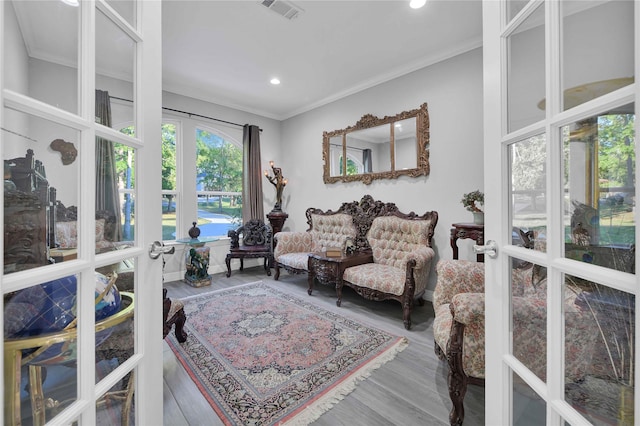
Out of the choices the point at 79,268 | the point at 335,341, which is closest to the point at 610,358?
the point at 79,268

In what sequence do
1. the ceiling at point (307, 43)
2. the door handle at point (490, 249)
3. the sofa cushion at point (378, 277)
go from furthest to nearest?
the sofa cushion at point (378, 277)
the ceiling at point (307, 43)
the door handle at point (490, 249)

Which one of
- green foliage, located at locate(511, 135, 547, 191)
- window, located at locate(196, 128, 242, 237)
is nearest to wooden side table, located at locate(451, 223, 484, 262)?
green foliage, located at locate(511, 135, 547, 191)

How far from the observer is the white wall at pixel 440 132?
281 cm

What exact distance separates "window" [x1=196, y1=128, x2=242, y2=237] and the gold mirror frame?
5.43 ft

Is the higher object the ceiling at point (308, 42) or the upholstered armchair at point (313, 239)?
the ceiling at point (308, 42)

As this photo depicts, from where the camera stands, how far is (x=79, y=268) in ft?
2.19

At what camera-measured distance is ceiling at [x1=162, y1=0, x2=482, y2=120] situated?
7.67 ft

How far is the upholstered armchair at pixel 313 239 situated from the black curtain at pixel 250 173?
88 cm

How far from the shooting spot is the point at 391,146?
3.48 m

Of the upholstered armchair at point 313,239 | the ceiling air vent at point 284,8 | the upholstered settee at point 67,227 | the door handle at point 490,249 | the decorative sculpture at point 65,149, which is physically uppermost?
the ceiling air vent at point 284,8

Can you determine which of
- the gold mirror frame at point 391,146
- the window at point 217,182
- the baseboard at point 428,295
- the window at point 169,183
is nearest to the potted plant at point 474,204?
the gold mirror frame at point 391,146

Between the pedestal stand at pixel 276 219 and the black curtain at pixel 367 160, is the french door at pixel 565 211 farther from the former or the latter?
the pedestal stand at pixel 276 219

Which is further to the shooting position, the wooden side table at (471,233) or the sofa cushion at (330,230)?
the sofa cushion at (330,230)

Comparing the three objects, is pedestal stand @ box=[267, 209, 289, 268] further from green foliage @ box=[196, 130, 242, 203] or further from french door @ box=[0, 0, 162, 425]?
french door @ box=[0, 0, 162, 425]
